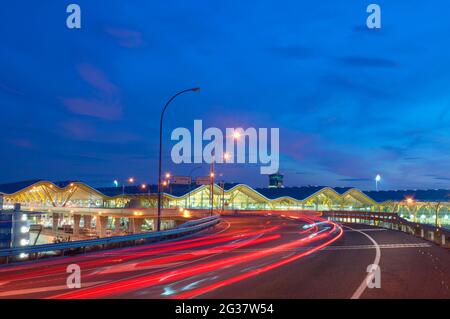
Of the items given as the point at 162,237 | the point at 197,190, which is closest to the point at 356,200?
the point at 197,190

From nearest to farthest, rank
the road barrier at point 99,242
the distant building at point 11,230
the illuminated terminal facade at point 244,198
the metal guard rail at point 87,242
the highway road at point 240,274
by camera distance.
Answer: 1. the highway road at point 240,274
2. the metal guard rail at point 87,242
3. the road barrier at point 99,242
4. the distant building at point 11,230
5. the illuminated terminal facade at point 244,198

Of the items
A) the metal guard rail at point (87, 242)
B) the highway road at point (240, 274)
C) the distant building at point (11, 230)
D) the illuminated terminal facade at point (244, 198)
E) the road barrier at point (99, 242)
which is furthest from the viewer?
the illuminated terminal facade at point (244, 198)

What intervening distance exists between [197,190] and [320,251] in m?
99.4

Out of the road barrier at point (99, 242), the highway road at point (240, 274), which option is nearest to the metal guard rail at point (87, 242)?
the road barrier at point (99, 242)

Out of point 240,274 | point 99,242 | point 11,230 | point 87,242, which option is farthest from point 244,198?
point 240,274

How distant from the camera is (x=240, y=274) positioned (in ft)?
45.8

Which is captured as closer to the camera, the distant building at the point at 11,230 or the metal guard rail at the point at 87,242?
the metal guard rail at the point at 87,242

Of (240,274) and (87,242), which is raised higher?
(87,242)

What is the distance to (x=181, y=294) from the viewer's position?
1080 centimetres

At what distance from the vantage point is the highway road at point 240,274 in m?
10.9

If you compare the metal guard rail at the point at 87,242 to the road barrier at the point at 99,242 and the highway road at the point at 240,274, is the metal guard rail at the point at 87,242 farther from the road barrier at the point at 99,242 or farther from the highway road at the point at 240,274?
the highway road at the point at 240,274

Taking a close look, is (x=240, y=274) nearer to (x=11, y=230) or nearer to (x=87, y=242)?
(x=87, y=242)

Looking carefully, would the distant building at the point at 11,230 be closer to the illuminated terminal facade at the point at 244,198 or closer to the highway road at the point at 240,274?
the highway road at the point at 240,274
